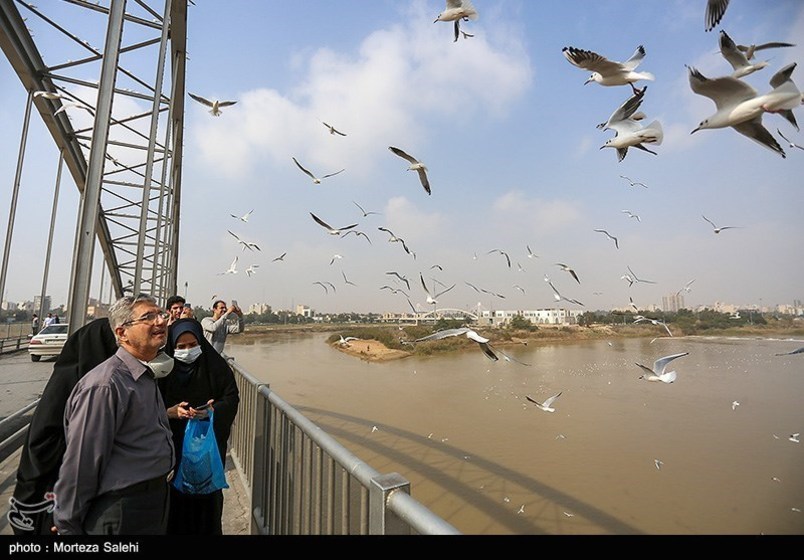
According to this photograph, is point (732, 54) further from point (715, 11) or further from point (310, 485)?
point (310, 485)

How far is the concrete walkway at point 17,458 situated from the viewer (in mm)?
3033

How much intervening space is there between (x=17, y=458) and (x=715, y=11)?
6.41 metres

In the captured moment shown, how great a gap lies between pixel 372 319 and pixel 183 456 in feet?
234

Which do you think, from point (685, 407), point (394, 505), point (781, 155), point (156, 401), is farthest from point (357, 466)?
point (685, 407)

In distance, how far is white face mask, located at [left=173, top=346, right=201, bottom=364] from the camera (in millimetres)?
2402

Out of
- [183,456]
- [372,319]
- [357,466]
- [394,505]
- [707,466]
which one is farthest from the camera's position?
[372,319]

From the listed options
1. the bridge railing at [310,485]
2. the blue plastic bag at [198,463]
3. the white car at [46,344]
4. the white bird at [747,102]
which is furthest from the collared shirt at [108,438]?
the white car at [46,344]

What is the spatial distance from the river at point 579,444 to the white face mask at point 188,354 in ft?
13.4

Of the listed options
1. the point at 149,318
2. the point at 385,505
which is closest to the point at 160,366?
the point at 149,318

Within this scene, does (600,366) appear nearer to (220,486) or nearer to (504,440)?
(504,440)

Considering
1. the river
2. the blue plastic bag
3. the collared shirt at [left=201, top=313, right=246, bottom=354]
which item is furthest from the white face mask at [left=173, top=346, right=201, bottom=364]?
the river

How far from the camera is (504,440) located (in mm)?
12055

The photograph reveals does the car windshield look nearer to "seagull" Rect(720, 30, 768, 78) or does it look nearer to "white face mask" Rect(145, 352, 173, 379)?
"white face mask" Rect(145, 352, 173, 379)

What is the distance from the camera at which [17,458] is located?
3.92 m
